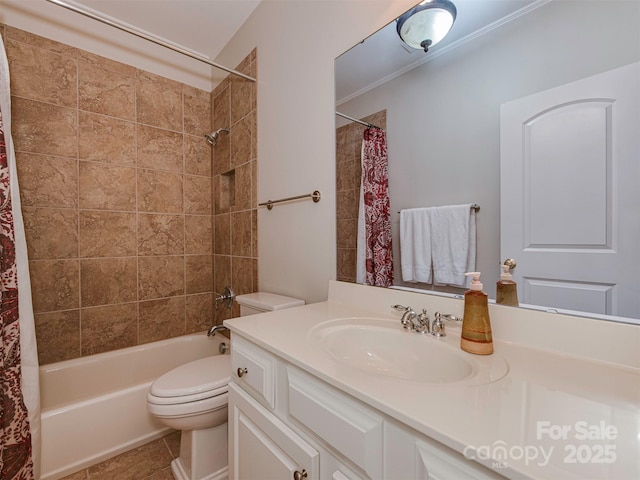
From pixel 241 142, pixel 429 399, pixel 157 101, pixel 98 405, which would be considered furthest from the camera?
pixel 157 101

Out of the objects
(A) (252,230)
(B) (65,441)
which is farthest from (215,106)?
(B) (65,441)

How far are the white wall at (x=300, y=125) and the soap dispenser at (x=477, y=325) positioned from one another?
0.64 metres

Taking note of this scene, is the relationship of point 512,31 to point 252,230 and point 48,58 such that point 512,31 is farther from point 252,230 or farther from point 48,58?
point 48,58

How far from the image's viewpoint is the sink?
2.43ft

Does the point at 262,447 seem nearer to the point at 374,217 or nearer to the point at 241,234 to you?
the point at 374,217

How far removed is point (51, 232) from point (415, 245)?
6.72ft

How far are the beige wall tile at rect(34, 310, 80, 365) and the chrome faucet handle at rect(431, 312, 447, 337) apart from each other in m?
2.07

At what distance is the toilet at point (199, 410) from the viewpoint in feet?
3.92

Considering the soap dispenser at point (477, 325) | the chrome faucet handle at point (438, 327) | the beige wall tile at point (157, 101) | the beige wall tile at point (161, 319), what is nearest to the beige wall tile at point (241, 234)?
the beige wall tile at point (161, 319)

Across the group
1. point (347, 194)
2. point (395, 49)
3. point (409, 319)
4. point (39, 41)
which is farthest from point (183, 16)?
point (409, 319)

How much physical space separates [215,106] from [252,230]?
1.16 metres

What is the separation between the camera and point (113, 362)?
1759 millimetres

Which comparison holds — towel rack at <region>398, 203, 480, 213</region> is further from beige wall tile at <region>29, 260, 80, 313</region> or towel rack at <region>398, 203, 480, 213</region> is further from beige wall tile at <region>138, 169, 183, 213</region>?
beige wall tile at <region>29, 260, 80, 313</region>

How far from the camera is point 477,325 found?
2.33 ft
